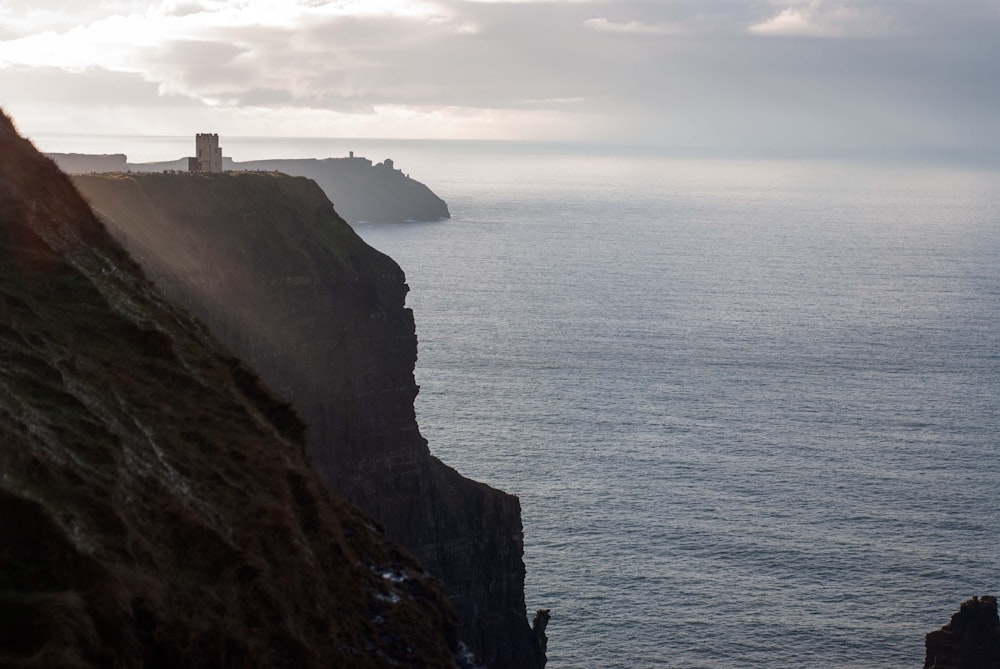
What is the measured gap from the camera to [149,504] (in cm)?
2117

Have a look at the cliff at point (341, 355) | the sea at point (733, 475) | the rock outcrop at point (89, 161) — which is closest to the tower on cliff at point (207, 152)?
the cliff at point (341, 355)

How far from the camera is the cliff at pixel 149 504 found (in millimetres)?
17859

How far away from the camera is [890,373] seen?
5891 inches

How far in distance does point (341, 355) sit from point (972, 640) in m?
38.9

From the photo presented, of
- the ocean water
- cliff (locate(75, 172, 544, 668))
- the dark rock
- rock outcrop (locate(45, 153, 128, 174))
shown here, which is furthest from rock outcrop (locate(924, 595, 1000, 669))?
rock outcrop (locate(45, 153, 128, 174))

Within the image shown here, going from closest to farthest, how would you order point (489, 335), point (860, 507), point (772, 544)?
point (772, 544), point (860, 507), point (489, 335)

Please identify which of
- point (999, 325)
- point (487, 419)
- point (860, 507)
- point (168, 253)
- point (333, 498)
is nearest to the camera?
point (333, 498)

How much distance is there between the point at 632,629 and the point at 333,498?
2202 inches

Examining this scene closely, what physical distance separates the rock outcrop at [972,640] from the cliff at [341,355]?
74.7 feet

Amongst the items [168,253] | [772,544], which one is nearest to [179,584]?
[168,253]

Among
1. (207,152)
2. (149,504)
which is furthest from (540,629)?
(149,504)

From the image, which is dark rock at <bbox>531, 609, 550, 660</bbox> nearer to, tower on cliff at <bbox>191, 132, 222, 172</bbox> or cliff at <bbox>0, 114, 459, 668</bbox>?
tower on cliff at <bbox>191, 132, 222, 172</bbox>

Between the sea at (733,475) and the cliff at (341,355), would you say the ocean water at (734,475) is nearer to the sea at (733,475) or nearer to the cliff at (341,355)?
the sea at (733,475)

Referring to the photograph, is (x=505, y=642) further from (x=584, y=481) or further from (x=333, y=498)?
(x=333, y=498)
